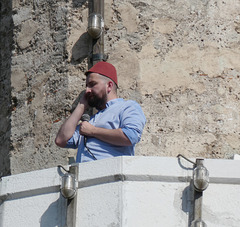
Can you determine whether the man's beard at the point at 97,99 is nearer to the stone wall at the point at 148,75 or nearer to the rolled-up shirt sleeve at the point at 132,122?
the rolled-up shirt sleeve at the point at 132,122

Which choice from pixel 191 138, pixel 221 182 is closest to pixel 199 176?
pixel 221 182

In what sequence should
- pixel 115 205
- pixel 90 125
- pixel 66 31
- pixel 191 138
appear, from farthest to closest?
pixel 66 31 → pixel 191 138 → pixel 90 125 → pixel 115 205

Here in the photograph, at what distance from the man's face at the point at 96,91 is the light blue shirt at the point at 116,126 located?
117 millimetres

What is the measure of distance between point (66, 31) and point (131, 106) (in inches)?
58.3

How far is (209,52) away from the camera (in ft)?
20.4

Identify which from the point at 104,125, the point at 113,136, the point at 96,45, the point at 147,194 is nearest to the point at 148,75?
the point at 96,45

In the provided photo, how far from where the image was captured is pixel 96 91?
533 centimetres

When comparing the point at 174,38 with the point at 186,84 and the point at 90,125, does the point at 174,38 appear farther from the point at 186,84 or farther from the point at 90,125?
the point at 90,125

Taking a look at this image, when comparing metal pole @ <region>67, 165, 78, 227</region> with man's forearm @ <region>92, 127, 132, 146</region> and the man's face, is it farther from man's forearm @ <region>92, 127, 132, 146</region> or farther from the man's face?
the man's face

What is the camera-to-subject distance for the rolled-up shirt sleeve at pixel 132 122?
4.92 m

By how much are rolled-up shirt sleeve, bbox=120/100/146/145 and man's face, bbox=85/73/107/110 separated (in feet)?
0.81

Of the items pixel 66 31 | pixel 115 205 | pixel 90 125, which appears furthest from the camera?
pixel 66 31

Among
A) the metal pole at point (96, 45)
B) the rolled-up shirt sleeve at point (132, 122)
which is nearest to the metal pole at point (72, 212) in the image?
the rolled-up shirt sleeve at point (132, 122)

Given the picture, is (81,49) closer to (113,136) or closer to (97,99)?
(97,99)
